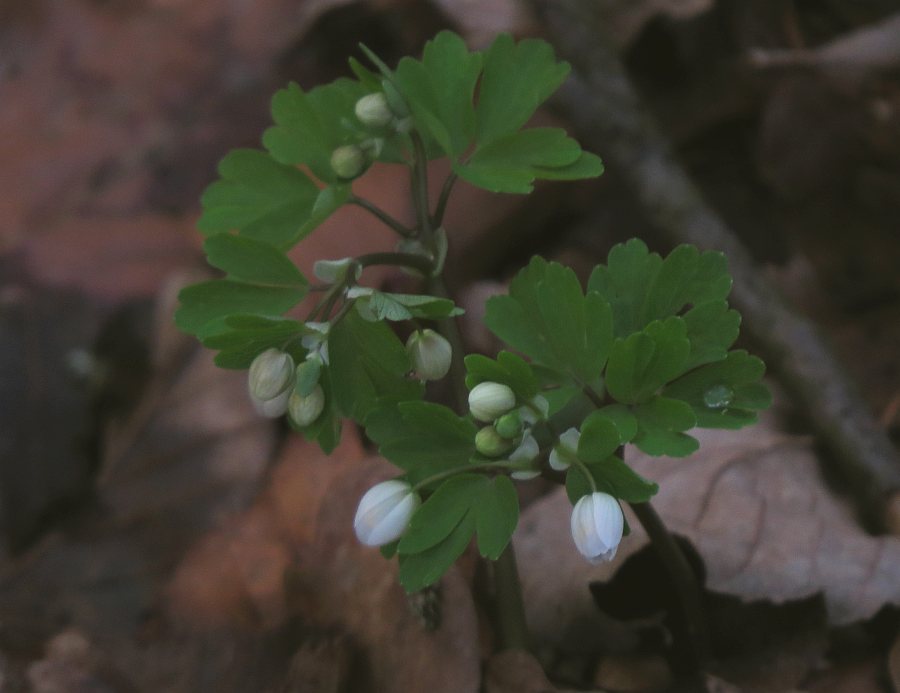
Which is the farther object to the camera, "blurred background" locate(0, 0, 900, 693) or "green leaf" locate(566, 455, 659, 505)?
"blurred background" locate(0, 0, 900, 693)

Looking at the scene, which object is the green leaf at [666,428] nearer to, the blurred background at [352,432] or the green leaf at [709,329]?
the green leaf at [709,329]

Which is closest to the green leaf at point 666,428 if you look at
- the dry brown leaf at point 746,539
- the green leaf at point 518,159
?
the green leaf at point 518,159

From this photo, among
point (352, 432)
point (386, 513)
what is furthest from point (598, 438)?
point (352, 432)

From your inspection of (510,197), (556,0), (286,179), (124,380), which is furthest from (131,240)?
(286,179)

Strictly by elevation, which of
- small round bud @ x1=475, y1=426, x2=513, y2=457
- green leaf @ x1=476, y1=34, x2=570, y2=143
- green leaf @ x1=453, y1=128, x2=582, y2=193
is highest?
green leaf @ x1=476, y1=34, x2=570, y2=143

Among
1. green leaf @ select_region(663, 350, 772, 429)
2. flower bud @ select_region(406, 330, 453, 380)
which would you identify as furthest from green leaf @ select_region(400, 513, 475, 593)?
green leaf @ select_region(663, 350, 772, 429)

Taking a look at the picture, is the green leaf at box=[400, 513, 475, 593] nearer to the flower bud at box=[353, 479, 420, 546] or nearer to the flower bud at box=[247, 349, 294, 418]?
the flower bud at box=[353, 479, 420, 546]

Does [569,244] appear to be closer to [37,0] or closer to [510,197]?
[510,197]
